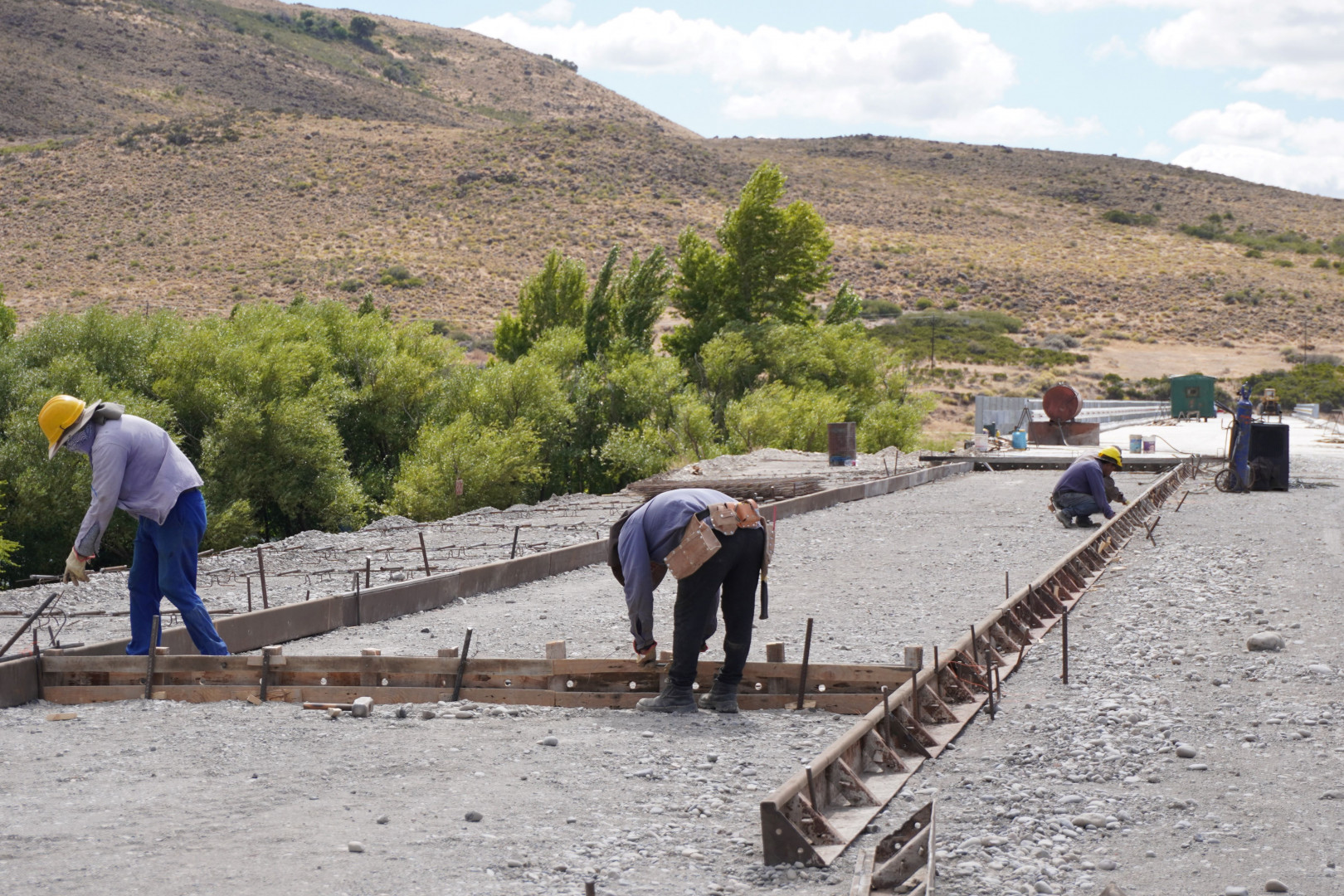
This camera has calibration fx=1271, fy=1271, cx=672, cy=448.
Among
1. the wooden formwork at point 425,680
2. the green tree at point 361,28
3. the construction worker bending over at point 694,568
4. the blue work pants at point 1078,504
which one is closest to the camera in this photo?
the construction worker bending over at point 694,568

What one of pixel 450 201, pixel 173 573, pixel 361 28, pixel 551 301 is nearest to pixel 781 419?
pixel 551 301

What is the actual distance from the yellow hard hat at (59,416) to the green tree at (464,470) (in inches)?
758

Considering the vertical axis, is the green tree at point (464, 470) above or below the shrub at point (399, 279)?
below

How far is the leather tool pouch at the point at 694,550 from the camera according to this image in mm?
6105

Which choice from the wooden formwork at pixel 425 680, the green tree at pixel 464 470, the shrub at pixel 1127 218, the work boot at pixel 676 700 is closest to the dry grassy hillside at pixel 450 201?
the shrub at pixel 1127 218

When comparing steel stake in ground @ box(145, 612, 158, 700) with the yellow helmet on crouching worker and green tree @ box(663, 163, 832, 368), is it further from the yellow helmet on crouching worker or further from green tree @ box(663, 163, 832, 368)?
green tree @ box(663, 163, 832, 368)

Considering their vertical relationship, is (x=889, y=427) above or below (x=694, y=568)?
below

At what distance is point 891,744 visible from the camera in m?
5.91

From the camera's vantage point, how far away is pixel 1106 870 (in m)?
4.54

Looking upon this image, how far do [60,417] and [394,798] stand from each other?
3.50 meters

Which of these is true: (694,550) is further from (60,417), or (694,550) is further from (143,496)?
(60,417)

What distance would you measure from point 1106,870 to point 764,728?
2.18m

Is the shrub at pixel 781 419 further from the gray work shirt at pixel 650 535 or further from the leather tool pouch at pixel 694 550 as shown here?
the leather tool pouch at pixel 694 550

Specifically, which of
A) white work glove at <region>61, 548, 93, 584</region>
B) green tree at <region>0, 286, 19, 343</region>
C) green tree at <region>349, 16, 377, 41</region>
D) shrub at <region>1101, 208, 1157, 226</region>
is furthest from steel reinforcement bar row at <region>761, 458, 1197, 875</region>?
green tree at <region>349, 16, 377, 41</region>
